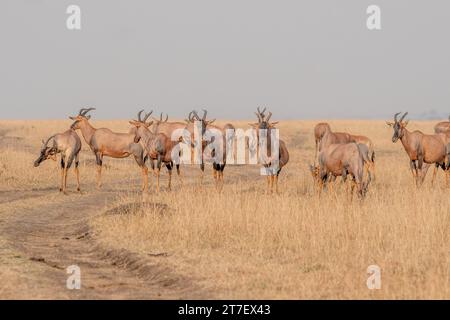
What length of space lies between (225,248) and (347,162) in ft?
18.8

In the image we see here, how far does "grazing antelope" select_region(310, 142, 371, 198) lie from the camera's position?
16.5 metres

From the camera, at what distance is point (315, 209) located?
A: 48.7 feet

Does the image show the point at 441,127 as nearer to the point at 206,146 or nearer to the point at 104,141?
the point at 206,146

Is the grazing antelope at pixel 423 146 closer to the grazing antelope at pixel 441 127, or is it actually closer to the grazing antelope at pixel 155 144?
the grazing antelope at pixel 441 127

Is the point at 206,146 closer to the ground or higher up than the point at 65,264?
higher up

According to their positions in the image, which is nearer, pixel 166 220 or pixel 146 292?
pixel 146 292

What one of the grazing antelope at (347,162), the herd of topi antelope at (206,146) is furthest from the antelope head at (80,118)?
the grazing antelope at (347,162)

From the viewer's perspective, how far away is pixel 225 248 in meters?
12.0

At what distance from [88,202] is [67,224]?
3719 mm

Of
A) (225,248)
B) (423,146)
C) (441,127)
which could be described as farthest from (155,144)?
(225,248)

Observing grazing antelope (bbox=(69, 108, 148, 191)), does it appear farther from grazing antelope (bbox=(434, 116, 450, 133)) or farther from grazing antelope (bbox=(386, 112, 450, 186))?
grazing antelope (bbox=(434, 116, 450, 133))

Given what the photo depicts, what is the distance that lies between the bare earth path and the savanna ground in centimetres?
2
